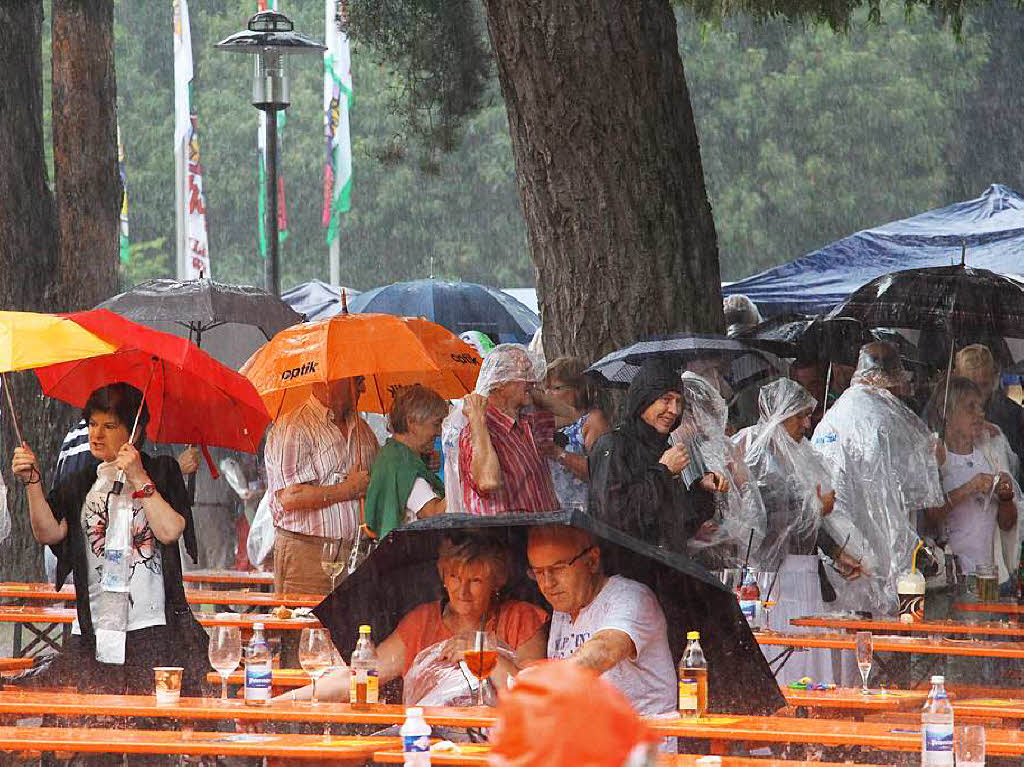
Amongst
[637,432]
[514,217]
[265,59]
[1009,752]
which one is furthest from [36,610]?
[514,217]

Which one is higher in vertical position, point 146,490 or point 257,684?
point 146,490

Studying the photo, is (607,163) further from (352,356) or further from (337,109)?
(337,109)

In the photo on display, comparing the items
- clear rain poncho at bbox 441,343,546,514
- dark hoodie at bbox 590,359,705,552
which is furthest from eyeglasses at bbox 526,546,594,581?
clear rain poncho at bbox 441,343,546,514

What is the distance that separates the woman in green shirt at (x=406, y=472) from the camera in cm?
892

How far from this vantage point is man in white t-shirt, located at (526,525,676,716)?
586 cm

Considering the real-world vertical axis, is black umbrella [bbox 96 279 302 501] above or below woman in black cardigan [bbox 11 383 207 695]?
above

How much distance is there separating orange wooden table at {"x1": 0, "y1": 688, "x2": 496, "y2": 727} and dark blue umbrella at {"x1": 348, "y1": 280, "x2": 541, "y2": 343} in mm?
10021

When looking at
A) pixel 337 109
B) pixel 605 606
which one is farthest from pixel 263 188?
pixel 605 606

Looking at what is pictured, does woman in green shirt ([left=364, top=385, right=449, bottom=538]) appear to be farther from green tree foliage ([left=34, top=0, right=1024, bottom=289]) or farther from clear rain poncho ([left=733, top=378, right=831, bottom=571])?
green tree foliage ([left=34, top=0, right=1024, bottom=289])

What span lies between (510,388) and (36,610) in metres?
2.55

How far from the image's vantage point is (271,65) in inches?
679

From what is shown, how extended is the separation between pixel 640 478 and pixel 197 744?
9.80 ft

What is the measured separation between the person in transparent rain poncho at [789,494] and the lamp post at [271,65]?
26.8ft

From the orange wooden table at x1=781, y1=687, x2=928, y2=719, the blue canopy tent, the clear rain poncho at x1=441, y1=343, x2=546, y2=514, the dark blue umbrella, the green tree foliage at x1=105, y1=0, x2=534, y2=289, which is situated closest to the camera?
the orange wooden table at x1=781, y1=687, x2=928, y2=719
